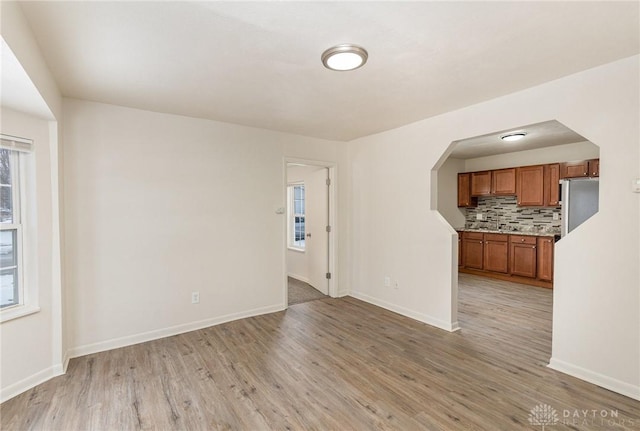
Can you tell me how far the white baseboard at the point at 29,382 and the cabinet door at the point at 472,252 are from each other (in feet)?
21.7

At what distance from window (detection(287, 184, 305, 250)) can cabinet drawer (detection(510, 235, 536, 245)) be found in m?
3.94

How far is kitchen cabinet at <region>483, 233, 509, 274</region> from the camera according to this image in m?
5.94

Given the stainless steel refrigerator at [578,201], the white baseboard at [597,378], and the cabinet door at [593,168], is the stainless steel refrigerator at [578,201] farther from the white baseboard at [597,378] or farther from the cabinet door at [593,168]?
the white baseboard at [597,378]

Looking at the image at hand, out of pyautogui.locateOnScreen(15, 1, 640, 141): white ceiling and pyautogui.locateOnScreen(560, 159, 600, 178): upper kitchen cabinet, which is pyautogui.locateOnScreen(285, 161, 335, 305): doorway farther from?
pyautogui.locateOnScreen(560, 159, 600, 178): upper kitchen cabinet

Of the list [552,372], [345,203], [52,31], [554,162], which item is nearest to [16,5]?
[52,31]

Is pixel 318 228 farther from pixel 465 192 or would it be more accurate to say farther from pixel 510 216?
pixel 510 216

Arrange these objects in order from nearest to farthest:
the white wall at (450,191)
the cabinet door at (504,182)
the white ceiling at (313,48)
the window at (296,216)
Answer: the white ceiling at (313,48) < the cabinet door at (504,182) < the window at (296,216) < the white wall at (450,191)

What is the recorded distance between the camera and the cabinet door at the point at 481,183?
6.47m

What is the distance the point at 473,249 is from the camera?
21.3ft

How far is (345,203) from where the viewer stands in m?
5.07

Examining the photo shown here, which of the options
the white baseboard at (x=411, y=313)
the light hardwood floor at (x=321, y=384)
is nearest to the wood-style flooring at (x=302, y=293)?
the white baseboard at (x=411, y=313)

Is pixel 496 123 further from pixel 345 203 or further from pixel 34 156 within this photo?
pixel 34 156

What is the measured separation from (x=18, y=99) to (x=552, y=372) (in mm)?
4612

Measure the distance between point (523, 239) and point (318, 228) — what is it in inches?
147
